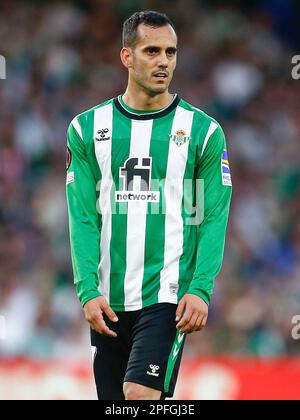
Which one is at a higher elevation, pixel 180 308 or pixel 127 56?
pixel 127 56

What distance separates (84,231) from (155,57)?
0.91 m

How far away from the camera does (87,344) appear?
9719mm

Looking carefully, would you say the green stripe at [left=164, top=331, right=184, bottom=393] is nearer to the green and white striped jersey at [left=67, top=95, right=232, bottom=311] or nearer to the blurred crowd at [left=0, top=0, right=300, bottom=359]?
the green and white striped jersey at [left=67, top=95, right=232, bottom=311]

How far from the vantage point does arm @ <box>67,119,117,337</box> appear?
4.76 meters

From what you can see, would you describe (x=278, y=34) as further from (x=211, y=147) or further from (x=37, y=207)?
(x=211, y=147)

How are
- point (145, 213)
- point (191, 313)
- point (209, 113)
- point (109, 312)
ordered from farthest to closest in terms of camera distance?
point (209, 113), point (145, 213), point (109, 312), point (191, 313)

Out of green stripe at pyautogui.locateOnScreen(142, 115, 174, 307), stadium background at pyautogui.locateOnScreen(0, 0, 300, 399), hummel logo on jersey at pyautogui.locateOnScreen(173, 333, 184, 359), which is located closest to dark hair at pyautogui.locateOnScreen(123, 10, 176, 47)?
green stripe at pyautogui.locateOnScreen(142, 115, 174, 307)

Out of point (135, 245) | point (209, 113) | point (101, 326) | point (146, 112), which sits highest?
point (209, 113)

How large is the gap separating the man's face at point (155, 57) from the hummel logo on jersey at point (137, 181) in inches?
14.4

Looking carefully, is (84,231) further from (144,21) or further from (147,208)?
(144,21)

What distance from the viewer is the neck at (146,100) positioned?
16.4ft

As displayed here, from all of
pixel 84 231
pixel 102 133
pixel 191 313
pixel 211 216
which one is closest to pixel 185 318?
pixel 191 313

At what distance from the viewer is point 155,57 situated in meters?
4.88

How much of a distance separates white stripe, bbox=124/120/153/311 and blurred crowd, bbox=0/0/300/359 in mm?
5005
